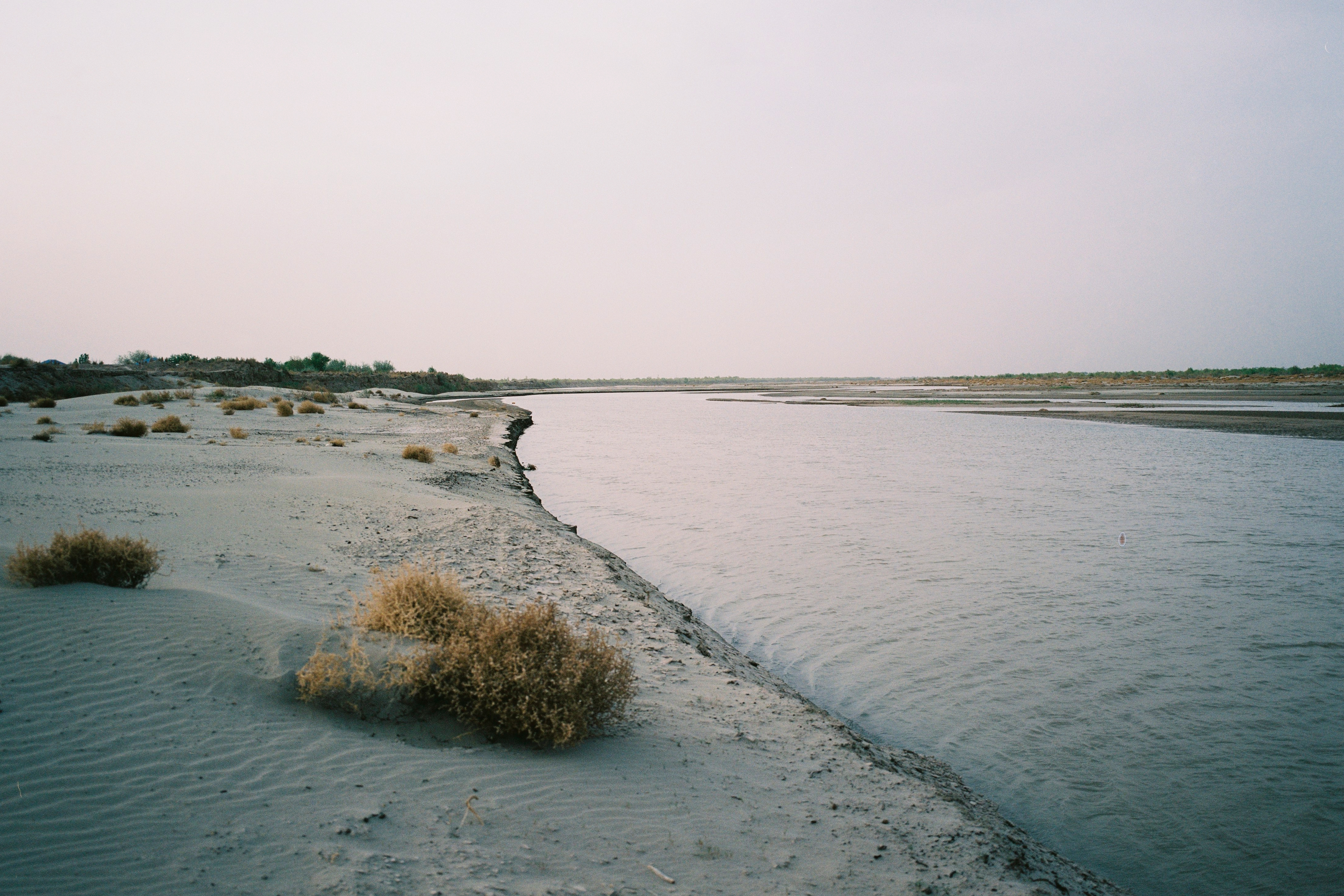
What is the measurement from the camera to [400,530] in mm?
11078

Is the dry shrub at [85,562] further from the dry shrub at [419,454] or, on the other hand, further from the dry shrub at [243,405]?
the dry shrub at [243,405]

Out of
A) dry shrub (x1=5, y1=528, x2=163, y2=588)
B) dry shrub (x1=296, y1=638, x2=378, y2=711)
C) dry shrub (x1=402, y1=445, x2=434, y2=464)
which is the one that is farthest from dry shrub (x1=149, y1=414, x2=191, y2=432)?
dry shrub (x1=296, y1=638, x2=378, y2=711)

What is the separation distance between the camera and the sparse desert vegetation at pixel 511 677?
4.65 m

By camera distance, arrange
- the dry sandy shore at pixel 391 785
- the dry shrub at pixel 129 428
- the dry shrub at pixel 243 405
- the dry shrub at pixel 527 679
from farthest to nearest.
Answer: the dry shrub at pixel 243 405, the dry shrub at pixel 129 428, the dry shrub at pixel 527 679, the dry sandy shore at pixel 391 785

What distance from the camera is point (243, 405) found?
108 feet

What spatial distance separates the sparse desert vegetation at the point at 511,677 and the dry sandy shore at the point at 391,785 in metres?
0.15

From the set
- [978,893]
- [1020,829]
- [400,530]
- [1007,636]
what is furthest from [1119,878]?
[400,530]

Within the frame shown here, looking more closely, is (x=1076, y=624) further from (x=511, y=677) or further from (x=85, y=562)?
(x=85, y=562)

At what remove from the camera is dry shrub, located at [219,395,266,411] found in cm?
3177

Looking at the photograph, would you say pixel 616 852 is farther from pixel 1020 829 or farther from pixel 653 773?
pixel 1020 829

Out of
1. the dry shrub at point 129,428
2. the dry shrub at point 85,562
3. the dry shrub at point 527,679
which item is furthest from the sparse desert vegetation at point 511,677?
the dry shrub at point 129,428

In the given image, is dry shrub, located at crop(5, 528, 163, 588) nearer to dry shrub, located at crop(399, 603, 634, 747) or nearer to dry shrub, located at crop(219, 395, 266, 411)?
dry shrub, located at crop(399, 603, 634, 747)

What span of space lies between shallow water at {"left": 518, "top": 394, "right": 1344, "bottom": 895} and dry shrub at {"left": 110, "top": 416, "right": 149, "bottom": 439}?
1146cm

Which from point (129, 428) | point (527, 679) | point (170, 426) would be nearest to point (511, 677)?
point (527, 679)
